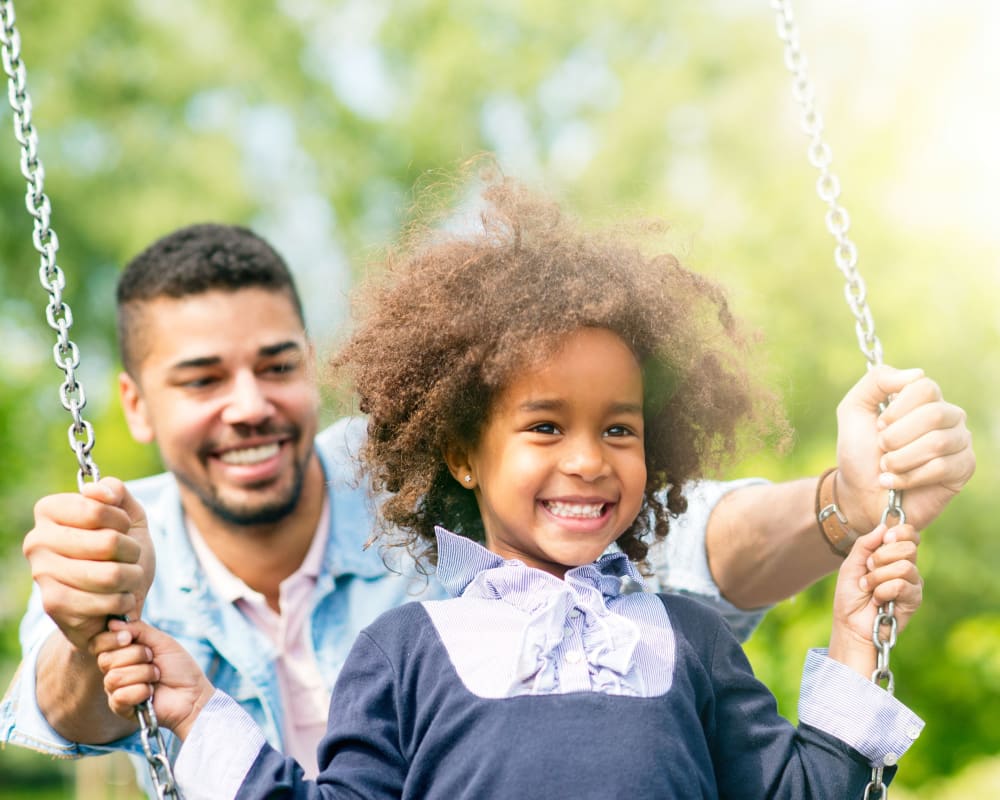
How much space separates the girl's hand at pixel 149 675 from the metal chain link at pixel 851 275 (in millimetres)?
1129

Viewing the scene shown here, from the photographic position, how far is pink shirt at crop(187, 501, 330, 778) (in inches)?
118

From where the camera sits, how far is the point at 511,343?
2020mm

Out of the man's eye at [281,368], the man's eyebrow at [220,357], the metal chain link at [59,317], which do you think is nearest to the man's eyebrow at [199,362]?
the man's eyebrow at [220,357]

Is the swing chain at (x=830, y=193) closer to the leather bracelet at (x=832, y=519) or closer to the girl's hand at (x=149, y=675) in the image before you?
the leather bracelet at (x=832, y=519)

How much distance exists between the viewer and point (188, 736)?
1939 mm

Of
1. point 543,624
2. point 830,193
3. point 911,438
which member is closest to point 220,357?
point 543,624

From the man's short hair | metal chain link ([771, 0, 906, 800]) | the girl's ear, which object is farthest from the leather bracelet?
the man's short hair

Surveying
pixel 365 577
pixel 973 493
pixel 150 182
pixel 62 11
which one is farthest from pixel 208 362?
pixel 62 11

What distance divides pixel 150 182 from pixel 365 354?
12.7 meters

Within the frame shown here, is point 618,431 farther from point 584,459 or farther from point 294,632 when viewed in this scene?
point 294,632

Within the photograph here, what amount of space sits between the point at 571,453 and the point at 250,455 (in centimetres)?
150

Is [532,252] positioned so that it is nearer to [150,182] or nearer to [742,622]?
[742,622]

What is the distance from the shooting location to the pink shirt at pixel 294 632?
3.01 meters

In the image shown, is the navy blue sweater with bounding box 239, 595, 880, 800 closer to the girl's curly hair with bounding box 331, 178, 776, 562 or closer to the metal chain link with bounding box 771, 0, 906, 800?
the metal chain link with bounding box 771, 0, 906, 800
